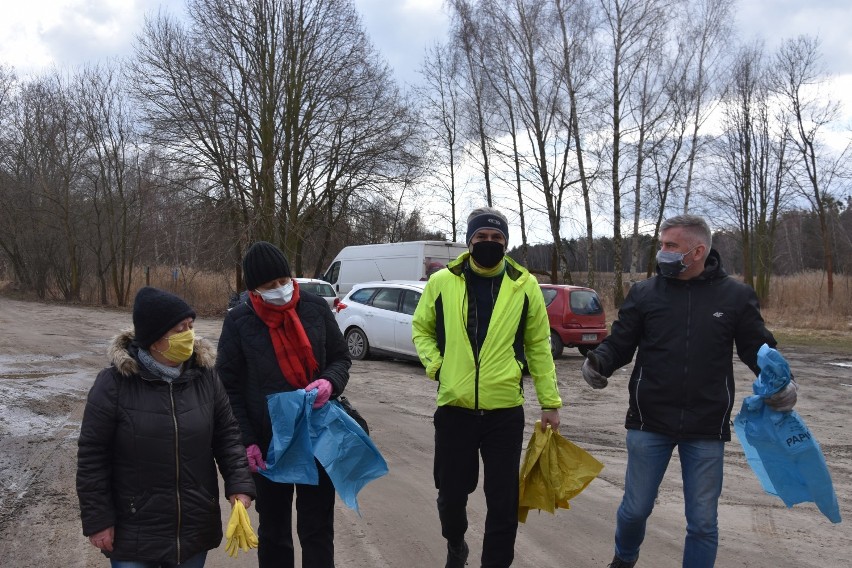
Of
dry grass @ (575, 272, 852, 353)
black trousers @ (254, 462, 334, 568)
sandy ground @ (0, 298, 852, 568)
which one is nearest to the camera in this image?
black trousers @ (254, 462, 334, 568)

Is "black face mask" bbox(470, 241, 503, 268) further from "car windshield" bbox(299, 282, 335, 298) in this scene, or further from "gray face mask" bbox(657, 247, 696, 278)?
"car windshield" bbox(299, 282, 335, 298)

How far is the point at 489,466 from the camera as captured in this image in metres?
3.68

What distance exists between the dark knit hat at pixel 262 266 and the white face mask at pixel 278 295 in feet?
0.18

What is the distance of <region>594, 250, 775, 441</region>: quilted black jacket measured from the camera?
352 centimetres

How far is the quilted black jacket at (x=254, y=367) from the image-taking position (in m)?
3.48

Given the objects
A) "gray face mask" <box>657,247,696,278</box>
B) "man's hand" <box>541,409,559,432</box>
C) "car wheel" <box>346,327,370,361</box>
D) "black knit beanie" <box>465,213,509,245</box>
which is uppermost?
"black knit beanie" <box>465,213,509,245</box>

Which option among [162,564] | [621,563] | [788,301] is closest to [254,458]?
[162,564]

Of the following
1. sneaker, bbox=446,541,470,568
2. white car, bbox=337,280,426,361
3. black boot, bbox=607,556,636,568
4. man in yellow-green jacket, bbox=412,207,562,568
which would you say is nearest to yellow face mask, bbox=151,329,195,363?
man in yellow-green jacket, bbox=412,207,562,568

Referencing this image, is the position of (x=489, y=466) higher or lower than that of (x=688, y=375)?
lower

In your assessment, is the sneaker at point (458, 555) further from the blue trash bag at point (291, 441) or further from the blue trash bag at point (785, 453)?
the blue trash bag at point (785, 453)

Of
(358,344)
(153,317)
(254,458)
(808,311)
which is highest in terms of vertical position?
(153,317)

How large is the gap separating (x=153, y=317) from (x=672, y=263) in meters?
2.50

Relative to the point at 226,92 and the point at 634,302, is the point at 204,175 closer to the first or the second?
the point at 226,92

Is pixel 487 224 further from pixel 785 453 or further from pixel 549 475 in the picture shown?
pixel 785 453
